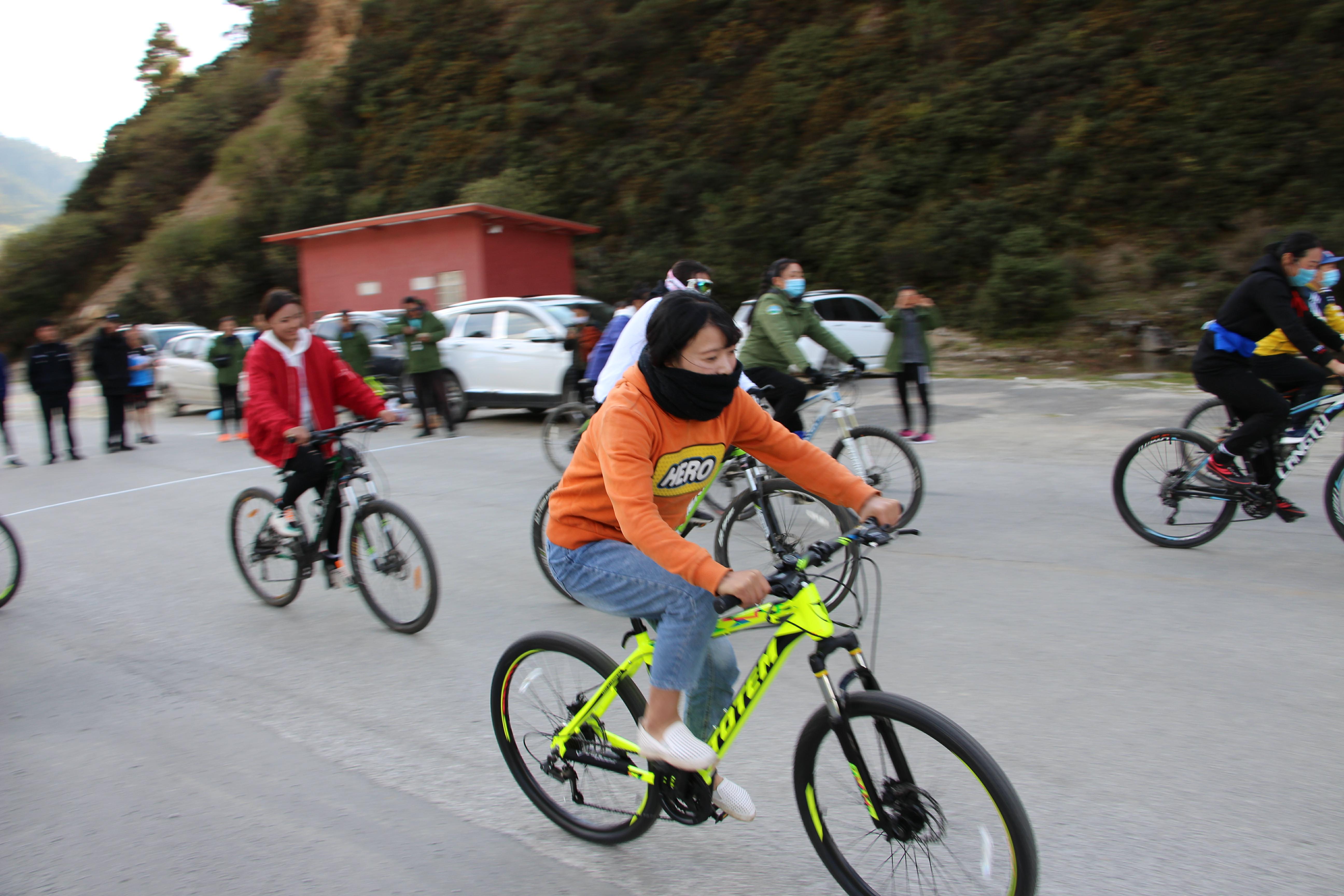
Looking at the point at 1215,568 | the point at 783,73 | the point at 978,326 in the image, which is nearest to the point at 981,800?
the point at 1215,568

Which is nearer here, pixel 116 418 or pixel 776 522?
pixel 776 522

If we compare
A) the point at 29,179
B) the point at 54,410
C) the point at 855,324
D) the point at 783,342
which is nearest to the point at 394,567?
the point at 783,342

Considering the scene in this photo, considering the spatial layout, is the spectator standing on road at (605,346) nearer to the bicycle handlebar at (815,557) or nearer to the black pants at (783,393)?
the black pants at (783,393)

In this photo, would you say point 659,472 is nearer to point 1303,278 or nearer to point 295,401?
point 295,401

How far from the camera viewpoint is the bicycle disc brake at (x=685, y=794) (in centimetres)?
271

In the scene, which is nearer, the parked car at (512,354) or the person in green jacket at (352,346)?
the parked car at (512,354)

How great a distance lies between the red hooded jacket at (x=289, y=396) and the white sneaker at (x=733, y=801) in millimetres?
3365

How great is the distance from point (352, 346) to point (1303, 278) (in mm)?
11858

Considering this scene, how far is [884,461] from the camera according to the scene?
6.66 m

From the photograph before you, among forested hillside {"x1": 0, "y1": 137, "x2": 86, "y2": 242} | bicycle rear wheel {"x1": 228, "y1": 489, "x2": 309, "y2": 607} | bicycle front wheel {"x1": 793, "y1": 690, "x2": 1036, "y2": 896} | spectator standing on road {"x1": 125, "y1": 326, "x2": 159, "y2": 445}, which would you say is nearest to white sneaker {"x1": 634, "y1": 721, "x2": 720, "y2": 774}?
bicycle front wheel {"x1": 793, "y1": 690, "x2": 1036, "y2": 896}

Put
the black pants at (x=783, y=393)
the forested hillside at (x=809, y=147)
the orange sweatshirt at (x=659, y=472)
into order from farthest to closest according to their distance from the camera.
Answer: the forested hillside at (x=809, y=147) → the black pants at (x=783, y=393) → the orange sweatshirt at (x=659, y=472)

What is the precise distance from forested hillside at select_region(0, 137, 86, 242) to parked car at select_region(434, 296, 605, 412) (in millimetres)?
150351

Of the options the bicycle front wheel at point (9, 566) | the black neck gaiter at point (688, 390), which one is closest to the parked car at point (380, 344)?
the bicycle front wheel at point (9, 566)

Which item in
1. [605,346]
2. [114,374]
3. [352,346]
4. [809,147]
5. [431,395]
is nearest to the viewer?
[605,346]
